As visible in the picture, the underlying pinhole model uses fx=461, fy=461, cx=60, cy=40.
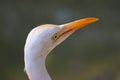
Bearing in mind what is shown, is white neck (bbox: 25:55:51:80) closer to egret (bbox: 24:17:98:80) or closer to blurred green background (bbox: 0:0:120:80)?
egret (bbox: 24:17:98:80)

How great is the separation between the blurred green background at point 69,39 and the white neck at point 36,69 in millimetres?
1936

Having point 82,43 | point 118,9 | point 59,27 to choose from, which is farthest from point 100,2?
point 59,27

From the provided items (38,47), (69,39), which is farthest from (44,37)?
(69,39)

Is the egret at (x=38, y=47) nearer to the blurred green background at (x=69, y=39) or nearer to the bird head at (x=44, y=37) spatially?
the bird head at (x=44, y=37)

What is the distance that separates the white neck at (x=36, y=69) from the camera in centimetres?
215

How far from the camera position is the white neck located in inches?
84.6

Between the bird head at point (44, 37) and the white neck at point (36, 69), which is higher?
the bird head at point (44, 37)

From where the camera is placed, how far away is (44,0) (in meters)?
4.79

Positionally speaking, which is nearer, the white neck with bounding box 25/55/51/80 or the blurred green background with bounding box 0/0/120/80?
the white neck with bounding box 25/55/51/80

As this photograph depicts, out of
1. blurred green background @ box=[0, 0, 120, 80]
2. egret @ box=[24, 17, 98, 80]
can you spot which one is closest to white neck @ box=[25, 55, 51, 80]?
egret @ box=[24, 17, 98, 80]

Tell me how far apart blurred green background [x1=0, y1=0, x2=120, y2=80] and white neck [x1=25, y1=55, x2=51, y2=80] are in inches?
76.2

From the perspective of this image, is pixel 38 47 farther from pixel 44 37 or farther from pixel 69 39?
pixel 69 39

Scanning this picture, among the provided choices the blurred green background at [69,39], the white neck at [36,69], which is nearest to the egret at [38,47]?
the white neck at [36,69]

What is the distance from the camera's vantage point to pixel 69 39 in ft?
14.6
